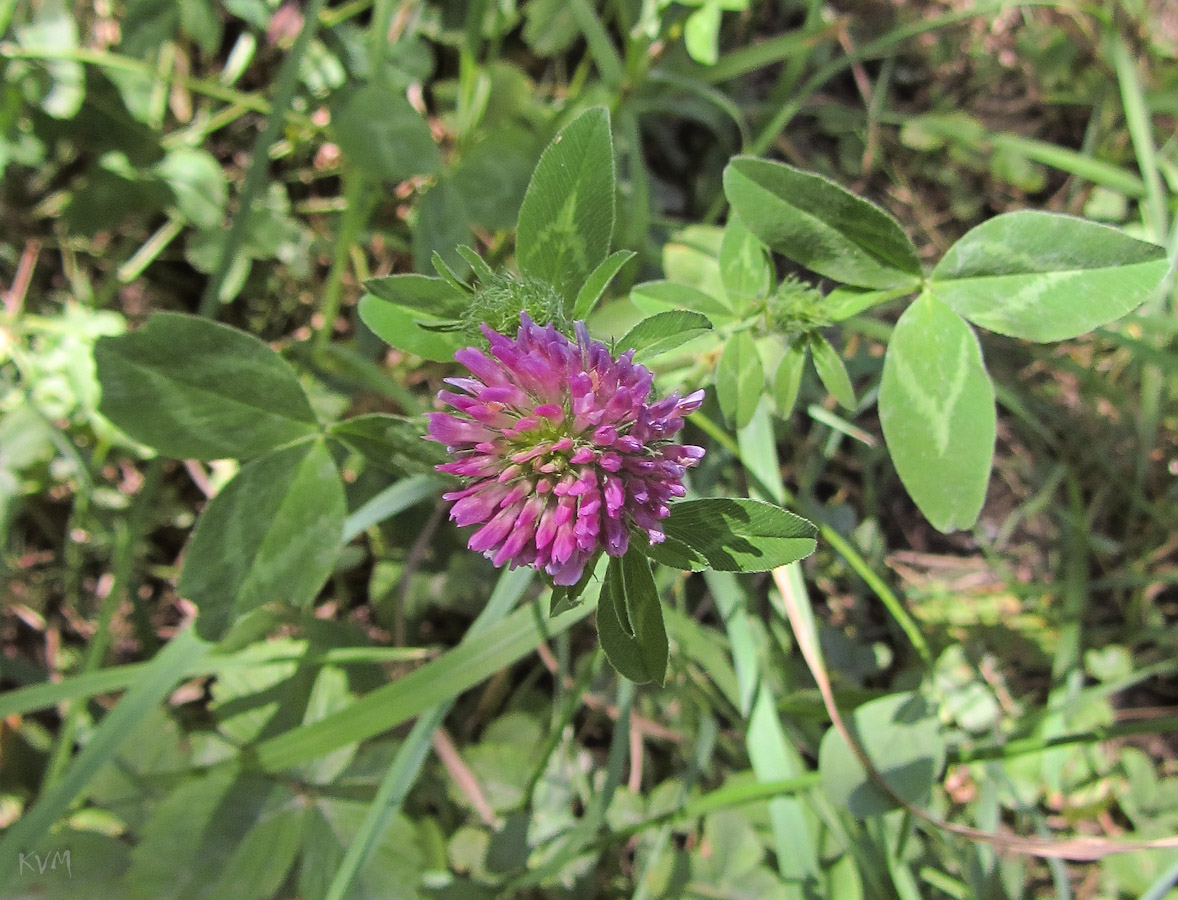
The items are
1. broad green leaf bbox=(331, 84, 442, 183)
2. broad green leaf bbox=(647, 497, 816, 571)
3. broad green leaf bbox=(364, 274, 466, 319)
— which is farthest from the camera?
broad green leaf bbox=(331, 84, 442, 183)

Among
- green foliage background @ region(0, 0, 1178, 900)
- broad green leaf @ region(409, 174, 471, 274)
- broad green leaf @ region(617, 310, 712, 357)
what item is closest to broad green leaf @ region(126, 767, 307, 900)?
green foliage background @ region(0, 0, 1178, 900)

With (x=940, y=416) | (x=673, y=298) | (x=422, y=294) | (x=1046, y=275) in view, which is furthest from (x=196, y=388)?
(x=1046, y=275)

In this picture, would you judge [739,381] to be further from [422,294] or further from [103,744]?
[103,744]

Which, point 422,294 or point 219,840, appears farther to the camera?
point 219,840

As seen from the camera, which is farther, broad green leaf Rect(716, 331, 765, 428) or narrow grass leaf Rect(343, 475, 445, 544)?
narrow grass leaf Rect(343, 475, 445, 544)

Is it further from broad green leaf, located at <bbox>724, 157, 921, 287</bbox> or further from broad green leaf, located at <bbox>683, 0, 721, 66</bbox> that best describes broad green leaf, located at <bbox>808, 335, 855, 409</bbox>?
broad green leaf, located at <bbox>683, 0, 721, 66</bbox>

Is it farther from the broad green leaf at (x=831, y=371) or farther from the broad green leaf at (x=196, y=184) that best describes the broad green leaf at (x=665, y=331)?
the broad green leaf at (x=196, y=184)
